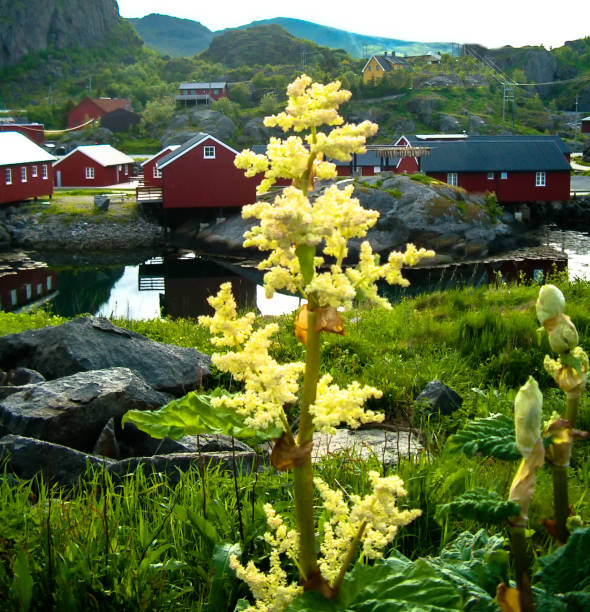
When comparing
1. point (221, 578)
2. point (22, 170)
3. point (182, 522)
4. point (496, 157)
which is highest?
point (496, 157)

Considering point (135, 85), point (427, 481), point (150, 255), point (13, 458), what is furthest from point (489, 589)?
point (135, 85)

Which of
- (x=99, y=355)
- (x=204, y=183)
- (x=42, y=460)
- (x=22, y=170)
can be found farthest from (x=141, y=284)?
(x=42, y=460)

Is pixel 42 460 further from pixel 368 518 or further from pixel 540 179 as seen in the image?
pixel 540 179

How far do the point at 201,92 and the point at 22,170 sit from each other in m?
70.7

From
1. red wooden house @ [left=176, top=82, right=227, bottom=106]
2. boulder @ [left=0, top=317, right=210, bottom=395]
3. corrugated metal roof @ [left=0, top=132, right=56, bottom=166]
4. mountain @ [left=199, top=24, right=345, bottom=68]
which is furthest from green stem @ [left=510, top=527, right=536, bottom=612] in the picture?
mountain @ [left=199, top=24, right=345, bottom=68]

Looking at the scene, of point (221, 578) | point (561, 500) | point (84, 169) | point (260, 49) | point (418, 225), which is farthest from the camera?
point (260, 49)

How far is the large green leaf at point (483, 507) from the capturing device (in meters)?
2.38

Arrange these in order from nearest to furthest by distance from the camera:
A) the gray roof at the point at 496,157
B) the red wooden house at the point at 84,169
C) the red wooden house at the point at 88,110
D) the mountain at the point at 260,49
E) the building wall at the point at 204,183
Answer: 1. the building wall at the point at 204,183
2. the gray roof at the point at 496,157
3. the red wooden house at the point at 84,169
4. the red wooden house at the point at 88,110
5. the mountain at the point at 260,49

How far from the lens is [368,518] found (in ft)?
7.75

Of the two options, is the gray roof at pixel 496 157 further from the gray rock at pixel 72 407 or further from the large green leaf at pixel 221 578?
the large green leaf at pixel 221 578

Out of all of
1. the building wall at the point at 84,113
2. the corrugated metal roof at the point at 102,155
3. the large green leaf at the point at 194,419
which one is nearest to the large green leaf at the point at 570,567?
the large green leaf at the point at 194,419

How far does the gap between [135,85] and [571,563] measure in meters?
135

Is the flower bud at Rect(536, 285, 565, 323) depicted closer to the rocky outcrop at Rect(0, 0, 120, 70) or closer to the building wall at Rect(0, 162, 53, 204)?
the building wall at Rect(0, 162, 53, 204)

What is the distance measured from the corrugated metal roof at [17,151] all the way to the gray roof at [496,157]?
102 ft
